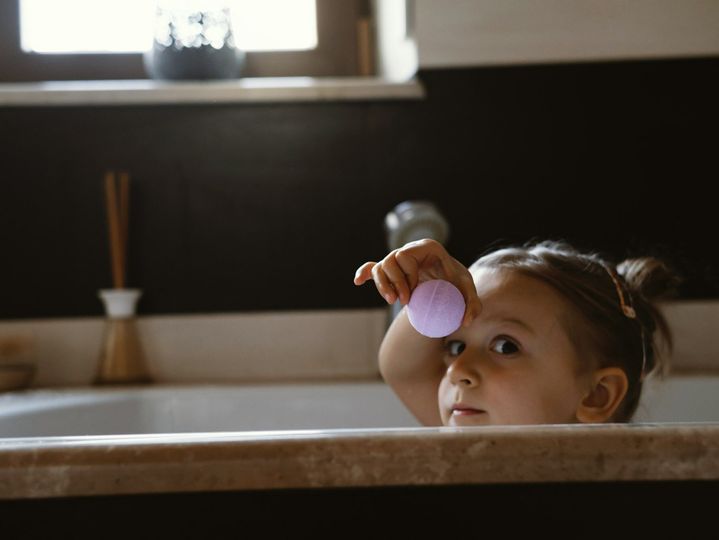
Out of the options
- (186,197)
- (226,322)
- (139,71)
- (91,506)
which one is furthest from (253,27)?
(91,506)

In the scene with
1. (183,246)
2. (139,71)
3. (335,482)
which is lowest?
(183,246)

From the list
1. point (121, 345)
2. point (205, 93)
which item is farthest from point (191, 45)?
point (121, 345)

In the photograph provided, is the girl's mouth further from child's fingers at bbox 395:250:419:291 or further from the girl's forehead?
child's fingers at bbox 395:250:419:291

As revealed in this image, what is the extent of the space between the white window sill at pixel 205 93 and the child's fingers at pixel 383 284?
823mm

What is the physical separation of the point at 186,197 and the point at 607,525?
1.19 metres

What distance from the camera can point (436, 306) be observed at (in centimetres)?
96

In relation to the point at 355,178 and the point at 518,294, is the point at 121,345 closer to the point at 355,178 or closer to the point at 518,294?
the point at 355,178

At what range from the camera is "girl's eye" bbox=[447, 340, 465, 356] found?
1.19m

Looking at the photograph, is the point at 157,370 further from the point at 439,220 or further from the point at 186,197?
the point at 439,220

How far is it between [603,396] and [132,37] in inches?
46.9

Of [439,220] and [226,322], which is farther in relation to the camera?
[226,322]

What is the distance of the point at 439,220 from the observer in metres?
1.56

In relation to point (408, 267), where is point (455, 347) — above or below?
below

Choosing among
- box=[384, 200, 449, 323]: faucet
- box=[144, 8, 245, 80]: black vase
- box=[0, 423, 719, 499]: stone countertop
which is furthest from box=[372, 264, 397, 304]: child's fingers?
box=[144, 8, 245, 80]: black vase
